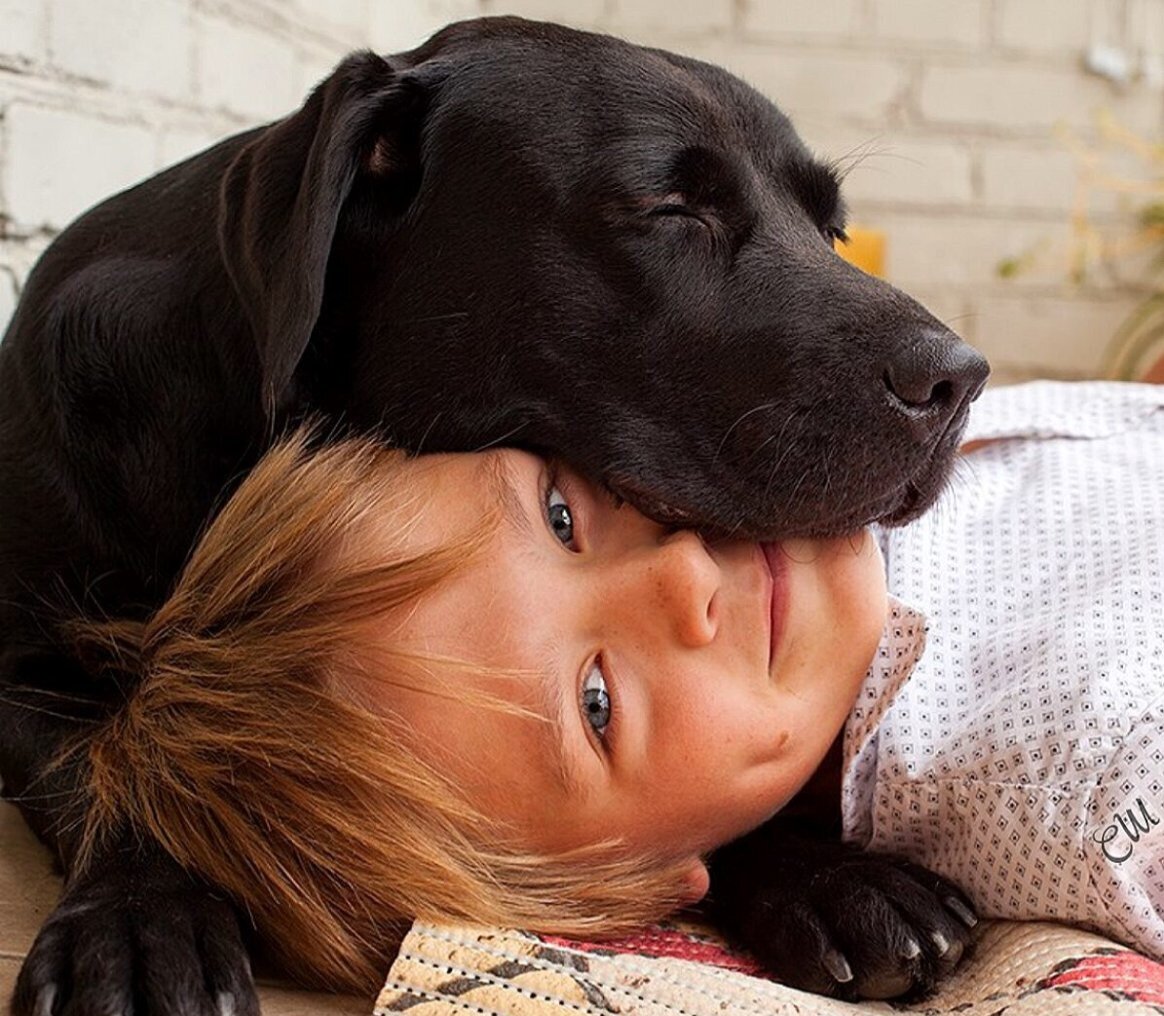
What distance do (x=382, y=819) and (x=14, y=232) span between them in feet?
3.20

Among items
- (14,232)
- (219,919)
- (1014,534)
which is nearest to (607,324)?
(1014,534)

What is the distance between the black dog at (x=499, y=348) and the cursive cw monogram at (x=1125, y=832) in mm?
107

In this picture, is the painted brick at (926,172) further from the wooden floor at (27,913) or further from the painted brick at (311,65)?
the wooden floor at (27,913)

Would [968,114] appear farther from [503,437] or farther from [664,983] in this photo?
[664,983]

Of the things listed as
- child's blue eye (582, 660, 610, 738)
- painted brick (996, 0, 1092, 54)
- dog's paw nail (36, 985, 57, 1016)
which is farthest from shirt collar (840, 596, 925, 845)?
painted brick (996, 0, 1092, 54)

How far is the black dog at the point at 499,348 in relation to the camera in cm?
103

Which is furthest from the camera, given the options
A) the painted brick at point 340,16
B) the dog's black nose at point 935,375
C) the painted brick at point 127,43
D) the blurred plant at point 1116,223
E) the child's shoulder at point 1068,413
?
the blurred plant at point 1116,223

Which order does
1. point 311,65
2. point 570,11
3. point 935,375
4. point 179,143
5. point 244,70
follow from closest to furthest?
point 935,375, point 179,143, point 244,70, point 311,65, point 570,11

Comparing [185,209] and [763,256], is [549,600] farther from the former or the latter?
[185,209]

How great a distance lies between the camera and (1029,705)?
1.00 meters

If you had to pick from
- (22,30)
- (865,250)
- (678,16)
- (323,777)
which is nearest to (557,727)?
(323,777)

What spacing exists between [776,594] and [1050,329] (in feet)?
7.74

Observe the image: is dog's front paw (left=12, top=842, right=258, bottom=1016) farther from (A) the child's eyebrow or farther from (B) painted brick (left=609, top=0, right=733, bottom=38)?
(B) painted brick (left=609, top=0, right=733, bottom=38)

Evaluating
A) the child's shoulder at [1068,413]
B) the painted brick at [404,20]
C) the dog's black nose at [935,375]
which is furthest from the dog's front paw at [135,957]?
the painted brick at [404,20]
